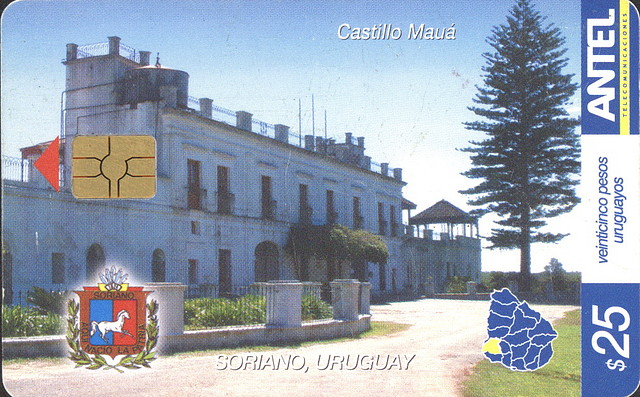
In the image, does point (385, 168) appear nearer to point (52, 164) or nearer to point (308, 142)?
point (308, 142)

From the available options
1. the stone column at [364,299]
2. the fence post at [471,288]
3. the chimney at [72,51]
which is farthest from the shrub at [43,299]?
the stone column at [364,299]

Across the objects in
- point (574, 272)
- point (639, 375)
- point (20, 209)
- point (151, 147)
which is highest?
point (151, 147)

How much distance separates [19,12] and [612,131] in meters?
Answer: 5.40

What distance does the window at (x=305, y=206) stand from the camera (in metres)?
14.2

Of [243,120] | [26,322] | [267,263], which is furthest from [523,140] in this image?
[267,263]

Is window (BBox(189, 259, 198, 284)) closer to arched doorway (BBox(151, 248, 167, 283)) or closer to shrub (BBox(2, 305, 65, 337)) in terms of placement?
arched doorway (BBox(151, 248, 167, 283))

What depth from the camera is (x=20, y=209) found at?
7.76 m

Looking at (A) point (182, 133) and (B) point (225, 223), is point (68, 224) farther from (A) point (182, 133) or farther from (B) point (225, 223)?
(B) point (225, 223)

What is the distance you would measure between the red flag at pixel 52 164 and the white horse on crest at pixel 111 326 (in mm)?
1434

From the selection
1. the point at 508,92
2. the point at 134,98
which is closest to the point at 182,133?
the point at 134,98

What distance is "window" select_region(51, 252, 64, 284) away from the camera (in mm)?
8639

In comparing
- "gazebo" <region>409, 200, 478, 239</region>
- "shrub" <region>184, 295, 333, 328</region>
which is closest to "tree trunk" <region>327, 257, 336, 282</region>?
"shrub" <region>184, 295, 333, 328</region>

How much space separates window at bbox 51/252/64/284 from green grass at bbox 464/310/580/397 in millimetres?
4815

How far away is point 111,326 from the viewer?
6719mm
